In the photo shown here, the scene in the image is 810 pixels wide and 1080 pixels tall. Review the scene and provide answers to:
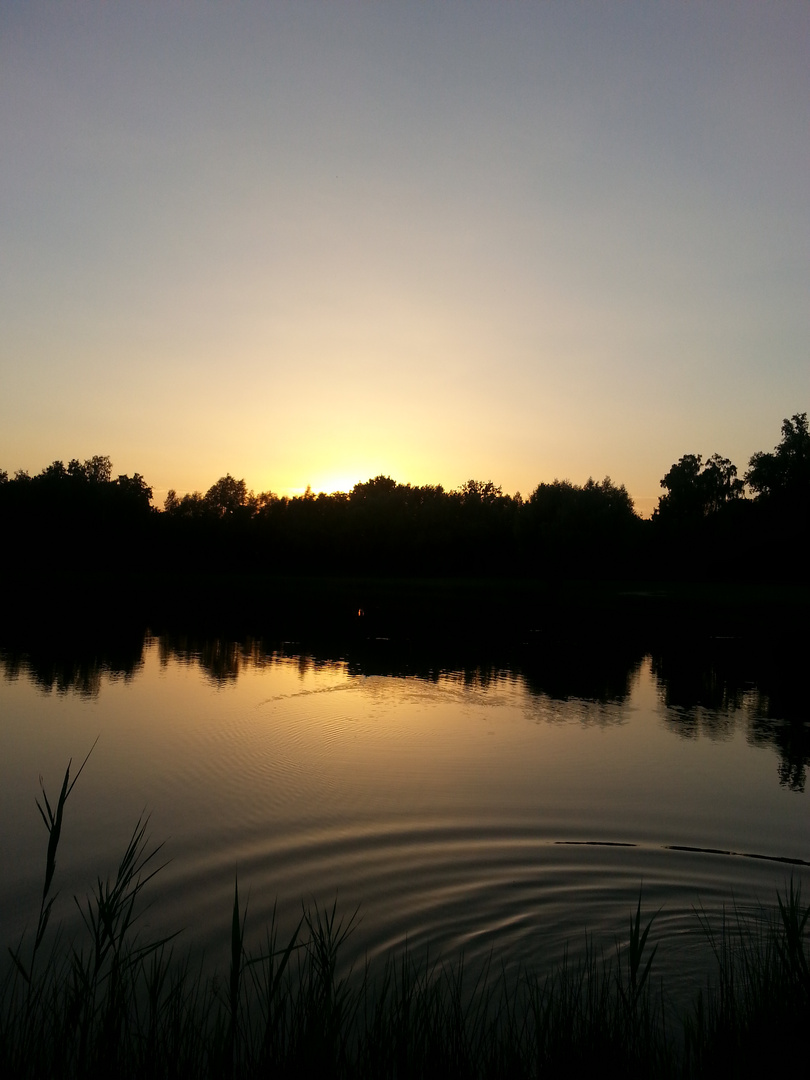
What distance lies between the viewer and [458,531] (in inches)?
3337

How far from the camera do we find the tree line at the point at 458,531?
2731 inches

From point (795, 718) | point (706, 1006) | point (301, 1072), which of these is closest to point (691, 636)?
point (795, 718)

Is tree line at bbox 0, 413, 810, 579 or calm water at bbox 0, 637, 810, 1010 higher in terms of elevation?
tree line at bbox 0, 413, 810, 579

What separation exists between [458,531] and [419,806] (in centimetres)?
7571

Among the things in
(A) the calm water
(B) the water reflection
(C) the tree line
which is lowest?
(A) the calm water

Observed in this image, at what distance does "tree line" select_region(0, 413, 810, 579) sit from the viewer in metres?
69.4

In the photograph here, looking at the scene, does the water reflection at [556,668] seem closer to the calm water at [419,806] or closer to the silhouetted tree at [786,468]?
the calm water at [419,806]

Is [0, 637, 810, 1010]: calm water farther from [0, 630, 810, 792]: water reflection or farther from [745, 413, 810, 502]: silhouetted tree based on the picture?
[745, 413, 810, 502]: silhouetted tree

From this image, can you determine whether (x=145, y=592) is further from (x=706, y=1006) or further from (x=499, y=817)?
(x=706, y=1006)

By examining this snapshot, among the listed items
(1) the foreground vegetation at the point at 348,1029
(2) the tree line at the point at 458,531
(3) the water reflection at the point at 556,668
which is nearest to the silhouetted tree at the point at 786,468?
(2) the tree line at the point at 458,531

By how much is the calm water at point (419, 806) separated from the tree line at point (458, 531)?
52.9m

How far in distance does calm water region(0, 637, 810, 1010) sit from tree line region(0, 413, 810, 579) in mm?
52902

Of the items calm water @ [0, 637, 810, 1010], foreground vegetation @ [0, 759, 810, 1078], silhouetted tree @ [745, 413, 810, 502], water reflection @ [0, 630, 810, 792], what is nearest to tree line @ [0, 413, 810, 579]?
silhouetted tree @ [745, 413, 810, 502]

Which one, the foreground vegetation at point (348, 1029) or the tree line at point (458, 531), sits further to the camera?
the tree line at point (458, 531)
